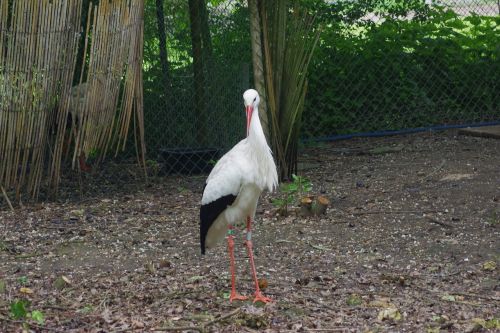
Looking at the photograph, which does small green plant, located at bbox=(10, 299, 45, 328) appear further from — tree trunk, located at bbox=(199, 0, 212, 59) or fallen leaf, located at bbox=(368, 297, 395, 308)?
tree trunk, located at bbox=(199, 0, 212, 59)

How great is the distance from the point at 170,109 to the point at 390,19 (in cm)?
290

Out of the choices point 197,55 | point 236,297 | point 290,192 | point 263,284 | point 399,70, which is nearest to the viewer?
point 236,297

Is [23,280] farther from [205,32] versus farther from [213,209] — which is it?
[205,32]

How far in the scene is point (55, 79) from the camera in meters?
8.02

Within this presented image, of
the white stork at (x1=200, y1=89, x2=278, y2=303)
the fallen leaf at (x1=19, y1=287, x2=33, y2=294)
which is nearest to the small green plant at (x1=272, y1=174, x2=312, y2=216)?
the white stork at (x1=200, y1=89, x2=278, y2=303)

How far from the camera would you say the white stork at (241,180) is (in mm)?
5750

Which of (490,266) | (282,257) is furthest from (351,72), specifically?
(490,266)

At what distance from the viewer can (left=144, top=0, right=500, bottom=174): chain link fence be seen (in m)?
9.37

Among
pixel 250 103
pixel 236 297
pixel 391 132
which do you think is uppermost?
pixel 250 103

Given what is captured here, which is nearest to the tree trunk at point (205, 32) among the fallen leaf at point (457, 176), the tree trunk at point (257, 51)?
the tree trunk at point (257, 51)

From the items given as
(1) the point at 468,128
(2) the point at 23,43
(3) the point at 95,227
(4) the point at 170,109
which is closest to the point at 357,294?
(3) the point at 95,227

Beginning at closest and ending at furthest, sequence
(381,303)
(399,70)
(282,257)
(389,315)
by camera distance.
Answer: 1. (389,315)
2. (381,303)
3. (282,257)
4. (399,70)

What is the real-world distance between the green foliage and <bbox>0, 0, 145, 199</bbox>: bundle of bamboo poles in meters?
2.94

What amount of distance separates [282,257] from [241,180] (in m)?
0.88
